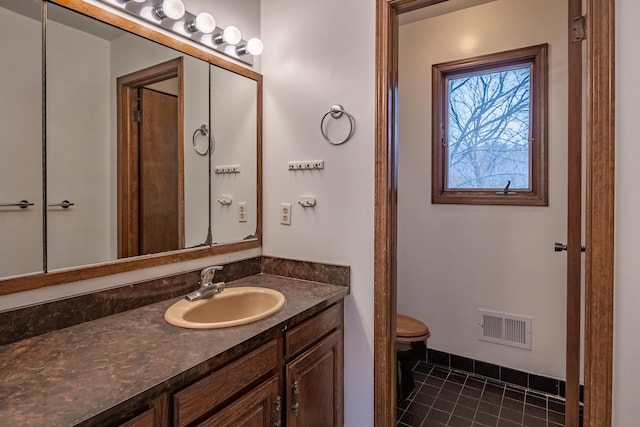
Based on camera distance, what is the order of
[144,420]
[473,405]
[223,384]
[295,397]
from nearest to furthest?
[144,420] → [223,384] → [295,397] → [473,405]

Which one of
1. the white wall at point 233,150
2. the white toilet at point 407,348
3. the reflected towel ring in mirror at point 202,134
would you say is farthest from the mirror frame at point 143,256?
the white toilet at point 407,348

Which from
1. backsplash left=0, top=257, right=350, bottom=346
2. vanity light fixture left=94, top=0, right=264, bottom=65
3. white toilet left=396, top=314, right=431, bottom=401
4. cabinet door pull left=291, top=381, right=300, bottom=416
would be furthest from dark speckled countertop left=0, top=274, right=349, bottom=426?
vanity light fixture left=94, top=0, right=264, bottom=65

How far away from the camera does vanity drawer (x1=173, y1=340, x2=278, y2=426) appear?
34.9 inches

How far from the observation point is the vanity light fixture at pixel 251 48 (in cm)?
171

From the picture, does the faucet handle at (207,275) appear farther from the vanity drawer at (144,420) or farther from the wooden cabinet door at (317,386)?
the vanity drawer at (144,420)

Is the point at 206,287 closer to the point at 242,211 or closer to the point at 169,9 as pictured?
the point at 242,211

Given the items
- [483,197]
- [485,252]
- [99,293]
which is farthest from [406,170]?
[99,293]

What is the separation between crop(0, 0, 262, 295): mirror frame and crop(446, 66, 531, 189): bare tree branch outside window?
1.47 metres

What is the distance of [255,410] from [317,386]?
14.6 inches

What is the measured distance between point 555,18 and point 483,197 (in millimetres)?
1156

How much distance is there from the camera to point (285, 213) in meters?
1.83

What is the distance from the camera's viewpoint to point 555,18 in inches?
82.4

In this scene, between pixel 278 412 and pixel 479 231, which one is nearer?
pixel 278 412

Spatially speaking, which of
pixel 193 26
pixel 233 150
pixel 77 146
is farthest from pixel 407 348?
pixel 193 26
